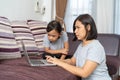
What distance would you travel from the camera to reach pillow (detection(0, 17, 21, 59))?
6.96 ft

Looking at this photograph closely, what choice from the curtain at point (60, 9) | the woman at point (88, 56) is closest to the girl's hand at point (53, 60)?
the woman at point (88, 56)

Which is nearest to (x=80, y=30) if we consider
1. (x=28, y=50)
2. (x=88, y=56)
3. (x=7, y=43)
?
(x=88, y=56)

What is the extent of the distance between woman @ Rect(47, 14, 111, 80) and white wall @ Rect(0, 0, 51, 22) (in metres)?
1.26

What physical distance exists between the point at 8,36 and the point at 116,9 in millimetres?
2146

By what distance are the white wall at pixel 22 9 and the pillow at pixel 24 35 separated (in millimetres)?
272

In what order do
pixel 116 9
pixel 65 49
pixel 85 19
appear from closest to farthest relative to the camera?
1. pixel 85 19
2. pixel 65 49
3. pixel 116 9

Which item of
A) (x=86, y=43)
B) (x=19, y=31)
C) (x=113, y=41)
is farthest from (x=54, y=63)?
(x=113, y=41)

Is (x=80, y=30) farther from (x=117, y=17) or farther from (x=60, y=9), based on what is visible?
(x=117, y=17)

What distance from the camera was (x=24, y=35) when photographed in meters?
2.54

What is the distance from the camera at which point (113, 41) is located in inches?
115

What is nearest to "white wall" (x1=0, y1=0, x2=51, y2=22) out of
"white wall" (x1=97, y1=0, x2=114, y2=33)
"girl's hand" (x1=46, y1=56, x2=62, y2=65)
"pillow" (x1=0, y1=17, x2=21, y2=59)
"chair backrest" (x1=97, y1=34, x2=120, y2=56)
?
"pillow" (x1=0, y1=17, x2=21, y2=59)

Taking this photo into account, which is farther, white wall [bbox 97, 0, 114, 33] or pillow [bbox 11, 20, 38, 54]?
white wall [bbox 97, 0, 114, 33]

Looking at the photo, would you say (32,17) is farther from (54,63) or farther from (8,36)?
(54,63)

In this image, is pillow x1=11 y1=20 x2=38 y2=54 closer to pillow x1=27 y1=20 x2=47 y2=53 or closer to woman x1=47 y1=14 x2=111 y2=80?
pillow x1=27 y1=20 x2=47 y2=53
